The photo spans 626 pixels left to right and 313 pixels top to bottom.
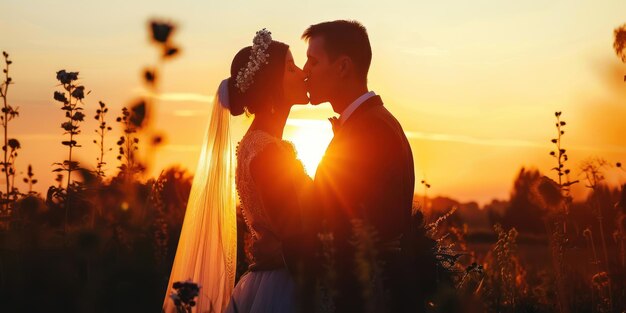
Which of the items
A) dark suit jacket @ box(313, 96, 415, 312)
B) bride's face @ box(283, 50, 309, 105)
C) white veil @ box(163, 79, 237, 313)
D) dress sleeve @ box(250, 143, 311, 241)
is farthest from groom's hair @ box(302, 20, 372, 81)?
white veil @ box(163, 79, 237, 313)

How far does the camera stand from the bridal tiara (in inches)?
299

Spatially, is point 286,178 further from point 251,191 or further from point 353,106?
point 353,106

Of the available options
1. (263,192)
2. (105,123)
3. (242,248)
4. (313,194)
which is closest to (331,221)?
(313,194)

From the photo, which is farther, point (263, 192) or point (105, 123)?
point (105, 123)

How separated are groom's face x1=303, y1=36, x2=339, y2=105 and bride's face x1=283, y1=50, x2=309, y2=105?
141 millimetres

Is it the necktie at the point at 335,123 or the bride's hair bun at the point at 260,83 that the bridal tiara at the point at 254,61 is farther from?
the necktie at the point at 335,123

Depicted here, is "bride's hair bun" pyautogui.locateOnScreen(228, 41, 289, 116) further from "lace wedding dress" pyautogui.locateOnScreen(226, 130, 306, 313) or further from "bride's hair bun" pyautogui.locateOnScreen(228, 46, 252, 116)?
"lace wedding dress" pyautogui.locateOnScreen(226, 130, 306, 313)

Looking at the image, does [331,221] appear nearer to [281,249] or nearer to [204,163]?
[281,249]

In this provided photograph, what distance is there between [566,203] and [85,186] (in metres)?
5.86

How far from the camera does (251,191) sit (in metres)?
7.20

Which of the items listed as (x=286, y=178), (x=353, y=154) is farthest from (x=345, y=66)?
(x=353, y=154)

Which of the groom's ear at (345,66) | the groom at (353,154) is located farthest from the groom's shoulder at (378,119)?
the groom's ear at (345,66)

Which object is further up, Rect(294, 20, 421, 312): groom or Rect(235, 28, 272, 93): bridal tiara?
Rect(235, 28, 272, 93): bridal tiara

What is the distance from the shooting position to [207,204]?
797 cm
